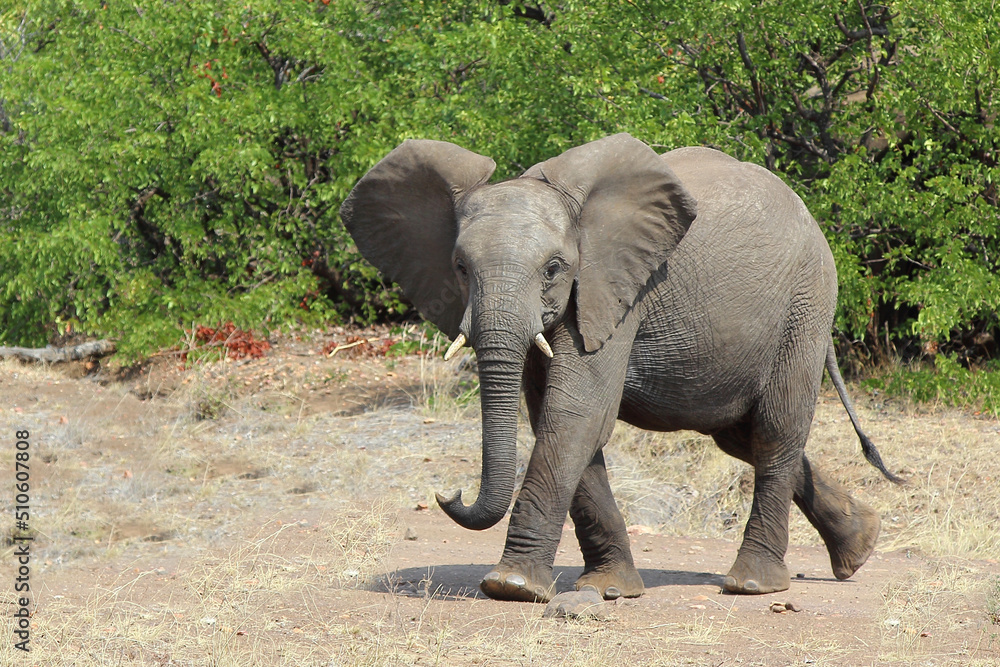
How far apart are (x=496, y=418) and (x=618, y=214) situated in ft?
3.80

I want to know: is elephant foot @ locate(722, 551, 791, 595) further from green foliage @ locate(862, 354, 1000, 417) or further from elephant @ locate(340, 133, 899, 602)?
green foliage @ locate(862, 354, 1000, 417)

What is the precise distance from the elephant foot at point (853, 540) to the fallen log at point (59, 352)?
9671mm

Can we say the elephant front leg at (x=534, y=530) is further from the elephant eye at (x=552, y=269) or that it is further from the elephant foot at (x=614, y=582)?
the elephant eye at (x=552, y=269)

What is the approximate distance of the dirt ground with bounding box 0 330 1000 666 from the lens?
212 inches

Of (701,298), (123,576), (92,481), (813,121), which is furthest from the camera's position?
(813,121)

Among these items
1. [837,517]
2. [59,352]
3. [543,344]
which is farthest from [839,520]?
[59,352]

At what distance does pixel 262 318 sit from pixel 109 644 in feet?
29.7

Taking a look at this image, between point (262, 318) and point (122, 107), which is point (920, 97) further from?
point (122, 107)

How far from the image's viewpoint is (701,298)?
621cm

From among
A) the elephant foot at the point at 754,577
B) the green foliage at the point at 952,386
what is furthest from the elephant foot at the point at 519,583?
the green foliage at the point at 952,386

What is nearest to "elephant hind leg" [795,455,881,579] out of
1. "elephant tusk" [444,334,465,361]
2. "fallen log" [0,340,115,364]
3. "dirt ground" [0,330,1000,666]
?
"dirt ground" [0,330,1000,666]

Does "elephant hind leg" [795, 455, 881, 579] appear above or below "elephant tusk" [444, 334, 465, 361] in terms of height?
below

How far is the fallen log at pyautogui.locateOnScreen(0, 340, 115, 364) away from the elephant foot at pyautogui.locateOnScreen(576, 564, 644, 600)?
9510 millimetres

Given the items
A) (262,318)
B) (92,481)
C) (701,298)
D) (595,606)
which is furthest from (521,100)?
(595,606)
